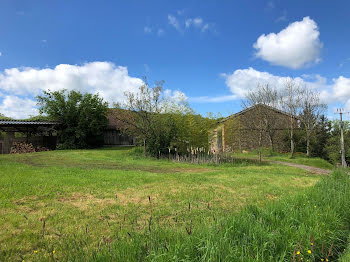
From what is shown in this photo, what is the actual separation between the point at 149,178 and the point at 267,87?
56.2 ft

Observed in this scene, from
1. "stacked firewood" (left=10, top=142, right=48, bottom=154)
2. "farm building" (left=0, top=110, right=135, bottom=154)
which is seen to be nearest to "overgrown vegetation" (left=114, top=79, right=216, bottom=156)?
"farm building" (left=0, top=110, right=135, bottom=154)

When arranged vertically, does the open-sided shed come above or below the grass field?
above

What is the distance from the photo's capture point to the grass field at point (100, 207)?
9.58 feet

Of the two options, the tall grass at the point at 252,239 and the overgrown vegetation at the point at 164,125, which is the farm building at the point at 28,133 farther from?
the tall grass at the point at 252,239

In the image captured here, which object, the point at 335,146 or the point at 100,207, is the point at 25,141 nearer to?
the point at 100,207

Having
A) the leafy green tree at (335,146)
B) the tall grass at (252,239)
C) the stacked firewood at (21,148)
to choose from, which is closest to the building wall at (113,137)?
the stacked firewood at (21,148)

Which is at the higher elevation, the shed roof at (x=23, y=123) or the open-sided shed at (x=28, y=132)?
the shed roof at (x=23, y=123)

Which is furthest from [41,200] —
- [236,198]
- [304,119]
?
[304,119]

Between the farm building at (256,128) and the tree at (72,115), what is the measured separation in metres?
13.1

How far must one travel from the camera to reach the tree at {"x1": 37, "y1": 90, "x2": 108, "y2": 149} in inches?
848

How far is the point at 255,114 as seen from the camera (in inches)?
845

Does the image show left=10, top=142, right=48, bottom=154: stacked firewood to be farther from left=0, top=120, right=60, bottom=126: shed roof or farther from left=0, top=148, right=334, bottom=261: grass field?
left=0, top=148, right=334, bottom=261: grass field

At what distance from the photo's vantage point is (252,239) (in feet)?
8.94

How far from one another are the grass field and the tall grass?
0.31ft
